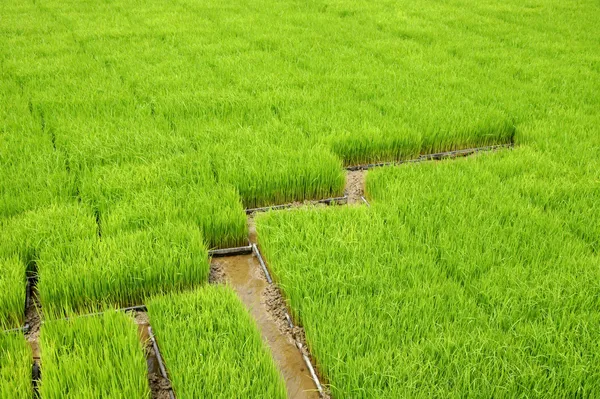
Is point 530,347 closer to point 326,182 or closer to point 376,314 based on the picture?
point 376,314

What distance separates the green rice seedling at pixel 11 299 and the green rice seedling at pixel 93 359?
0.27 m

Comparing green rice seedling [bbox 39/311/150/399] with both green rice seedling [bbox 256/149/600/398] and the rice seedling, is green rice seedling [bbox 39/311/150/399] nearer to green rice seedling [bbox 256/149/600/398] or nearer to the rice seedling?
green rice seedling [bbox 256/149/600/398]

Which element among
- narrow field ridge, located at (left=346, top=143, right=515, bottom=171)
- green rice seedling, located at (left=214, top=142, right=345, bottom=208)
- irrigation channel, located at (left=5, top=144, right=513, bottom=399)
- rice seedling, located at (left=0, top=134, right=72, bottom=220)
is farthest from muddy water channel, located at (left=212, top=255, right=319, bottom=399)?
narrow field ridge, located at (left=346, top=143, right=515, bottom=171)

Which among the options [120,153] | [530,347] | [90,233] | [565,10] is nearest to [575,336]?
[530,347]

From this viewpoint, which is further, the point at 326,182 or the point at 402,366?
the point at 326,182

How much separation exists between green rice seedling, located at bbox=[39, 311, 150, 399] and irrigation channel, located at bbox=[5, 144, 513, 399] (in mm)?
85

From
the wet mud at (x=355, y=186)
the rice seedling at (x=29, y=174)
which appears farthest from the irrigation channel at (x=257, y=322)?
the rice seedling at (x=29, y=174)

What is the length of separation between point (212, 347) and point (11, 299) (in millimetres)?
881

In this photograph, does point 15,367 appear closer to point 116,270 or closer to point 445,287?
point 116,270

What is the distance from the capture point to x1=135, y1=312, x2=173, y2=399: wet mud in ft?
6.27

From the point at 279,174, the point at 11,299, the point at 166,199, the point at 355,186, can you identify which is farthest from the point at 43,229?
the point at 355,186

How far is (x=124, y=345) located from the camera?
1938 mm

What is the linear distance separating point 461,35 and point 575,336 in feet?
16.5

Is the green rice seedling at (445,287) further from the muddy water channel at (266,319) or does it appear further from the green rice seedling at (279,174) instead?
the green rice seedling at (279,174)
